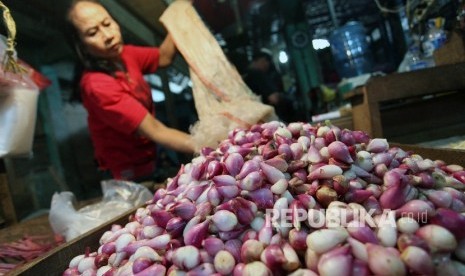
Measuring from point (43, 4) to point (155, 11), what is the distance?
2.59 feet

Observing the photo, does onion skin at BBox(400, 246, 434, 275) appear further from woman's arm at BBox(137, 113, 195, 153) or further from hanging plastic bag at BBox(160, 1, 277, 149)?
woman's arm at BBox(137, 113, 195, 153)

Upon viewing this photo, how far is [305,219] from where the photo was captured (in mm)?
900

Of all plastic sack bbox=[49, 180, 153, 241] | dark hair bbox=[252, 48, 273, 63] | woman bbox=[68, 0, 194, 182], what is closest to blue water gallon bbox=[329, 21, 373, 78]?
dark hair bbox=[252, 48, 273, 63]

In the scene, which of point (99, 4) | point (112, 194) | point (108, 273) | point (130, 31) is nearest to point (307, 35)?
point (130, 31)

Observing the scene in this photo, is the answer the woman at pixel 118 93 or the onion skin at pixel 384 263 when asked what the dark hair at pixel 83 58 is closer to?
the woman at pixel 118 93

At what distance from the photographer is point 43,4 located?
2.22 metres

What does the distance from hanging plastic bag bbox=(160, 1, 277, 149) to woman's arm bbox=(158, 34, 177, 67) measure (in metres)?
0.32

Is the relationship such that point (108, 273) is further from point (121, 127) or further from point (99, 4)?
point (99, 4)

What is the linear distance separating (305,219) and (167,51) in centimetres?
196

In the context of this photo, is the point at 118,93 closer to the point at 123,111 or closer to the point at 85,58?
the point at 123,111

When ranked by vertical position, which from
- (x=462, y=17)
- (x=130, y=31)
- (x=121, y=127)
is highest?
(x=130, y=31)

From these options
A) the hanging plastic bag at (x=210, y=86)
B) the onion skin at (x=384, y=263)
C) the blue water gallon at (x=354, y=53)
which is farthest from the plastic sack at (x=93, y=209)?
the blue water gallon at (x=354, y=53)

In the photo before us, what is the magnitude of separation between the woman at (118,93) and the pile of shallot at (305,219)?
3.10 feet

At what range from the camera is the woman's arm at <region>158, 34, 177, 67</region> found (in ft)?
7.88
